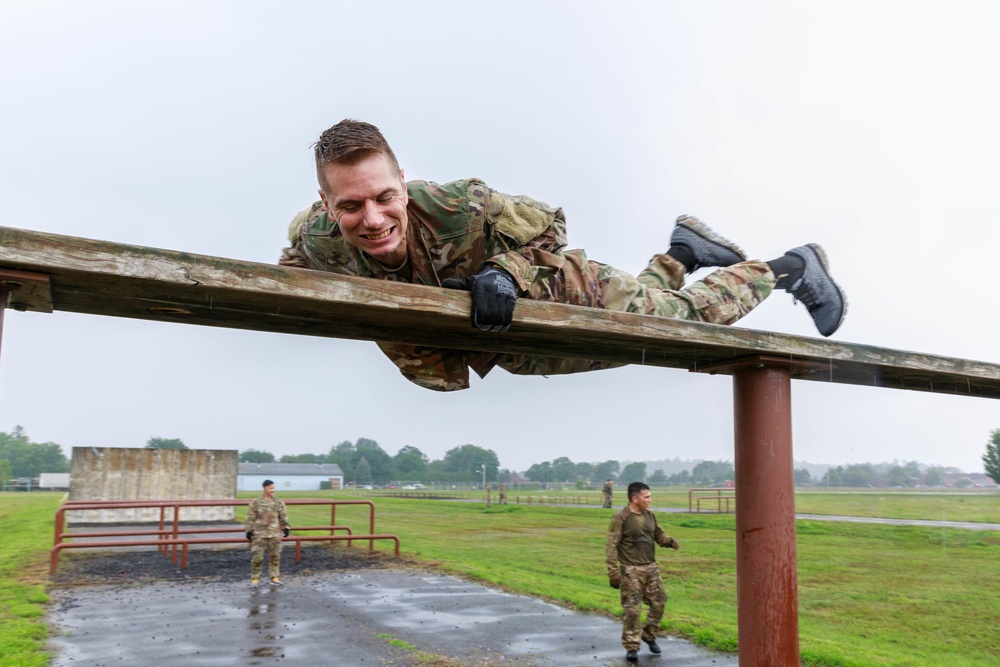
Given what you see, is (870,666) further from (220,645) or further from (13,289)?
(13,289)

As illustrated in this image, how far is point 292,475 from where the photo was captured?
9494cm

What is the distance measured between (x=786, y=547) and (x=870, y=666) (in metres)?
5.30

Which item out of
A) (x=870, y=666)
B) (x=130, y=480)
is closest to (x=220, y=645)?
(x=870, y=666)

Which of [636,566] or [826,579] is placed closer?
[636,566]

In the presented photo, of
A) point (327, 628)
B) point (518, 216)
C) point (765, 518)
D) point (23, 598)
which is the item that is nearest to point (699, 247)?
point (518, 216)

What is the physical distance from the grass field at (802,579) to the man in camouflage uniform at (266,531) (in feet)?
9.06

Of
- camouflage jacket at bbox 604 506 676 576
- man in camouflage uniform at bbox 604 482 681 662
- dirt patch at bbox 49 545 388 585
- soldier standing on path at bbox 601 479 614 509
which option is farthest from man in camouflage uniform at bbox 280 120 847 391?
soldier standing on path at bbox 601 479 614 509

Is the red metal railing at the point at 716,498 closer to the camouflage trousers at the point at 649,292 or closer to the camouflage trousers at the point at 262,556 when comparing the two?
the camouflage trousers at the point at 262,556

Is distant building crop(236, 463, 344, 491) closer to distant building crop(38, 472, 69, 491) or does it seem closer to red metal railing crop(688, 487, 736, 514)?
distant building crop(38, 472, 69, 491)

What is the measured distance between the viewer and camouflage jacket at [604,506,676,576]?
8.52 metres

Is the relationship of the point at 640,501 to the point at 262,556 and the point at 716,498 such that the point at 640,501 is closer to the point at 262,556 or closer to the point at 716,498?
the point at 262,556

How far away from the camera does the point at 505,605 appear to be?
32.9ft

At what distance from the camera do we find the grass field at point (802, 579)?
8.12 metres

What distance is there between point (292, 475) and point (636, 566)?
91.7m
